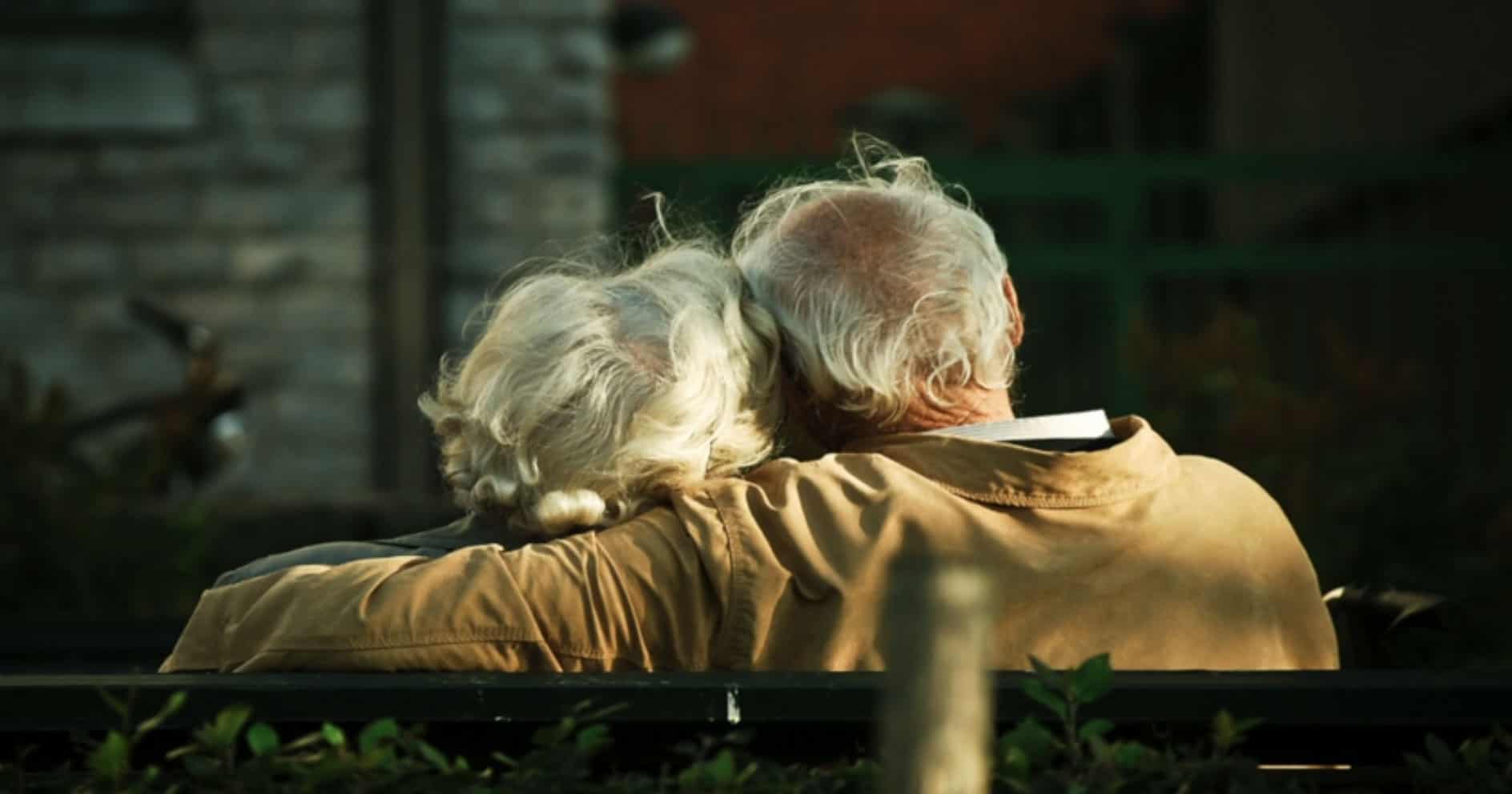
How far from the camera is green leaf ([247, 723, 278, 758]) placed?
1.93 meters

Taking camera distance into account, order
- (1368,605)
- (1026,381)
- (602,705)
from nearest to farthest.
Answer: (602,705)
(1368,605)
(1026,381)

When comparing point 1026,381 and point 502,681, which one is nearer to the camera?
point 502,681

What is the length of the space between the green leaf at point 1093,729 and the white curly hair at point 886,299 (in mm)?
855

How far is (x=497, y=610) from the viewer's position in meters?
2.45

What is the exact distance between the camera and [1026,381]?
38.4 feet

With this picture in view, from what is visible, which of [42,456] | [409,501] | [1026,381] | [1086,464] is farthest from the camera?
[1026,381]

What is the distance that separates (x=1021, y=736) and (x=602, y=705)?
366 millimetres

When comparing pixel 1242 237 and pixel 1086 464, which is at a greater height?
pixel 1242 237

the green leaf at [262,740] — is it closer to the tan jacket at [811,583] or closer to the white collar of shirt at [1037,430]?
the tan jacket at [811,583]

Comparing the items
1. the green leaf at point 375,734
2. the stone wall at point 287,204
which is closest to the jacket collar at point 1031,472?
the green leaf at point 375,734

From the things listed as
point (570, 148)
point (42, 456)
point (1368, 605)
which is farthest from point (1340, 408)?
point (1368, 605)

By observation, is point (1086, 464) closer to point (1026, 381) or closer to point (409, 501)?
point (409, 501)

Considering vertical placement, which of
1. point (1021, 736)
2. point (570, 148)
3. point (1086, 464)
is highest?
point (570, 148)

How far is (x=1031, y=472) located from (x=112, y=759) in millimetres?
1078
